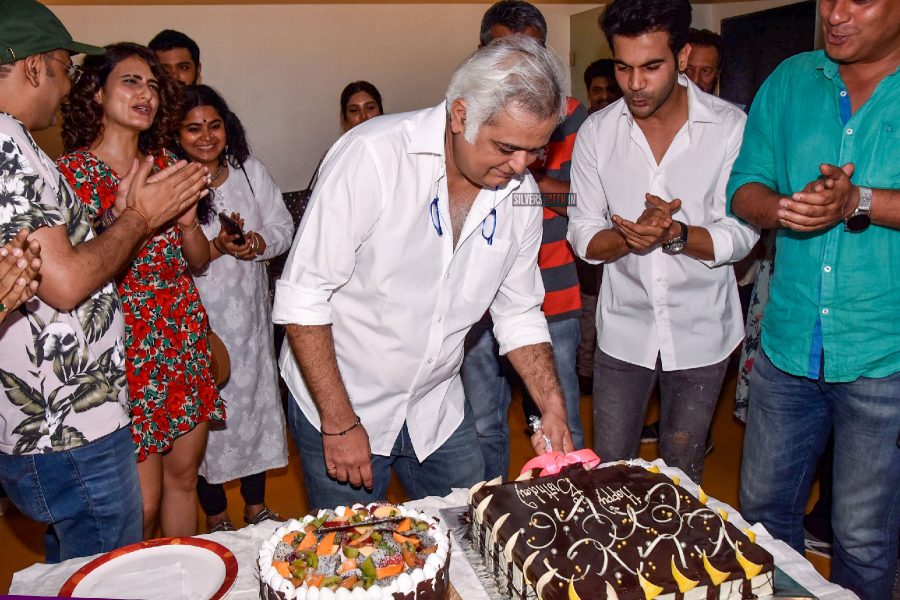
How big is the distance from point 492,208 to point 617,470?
67 cm

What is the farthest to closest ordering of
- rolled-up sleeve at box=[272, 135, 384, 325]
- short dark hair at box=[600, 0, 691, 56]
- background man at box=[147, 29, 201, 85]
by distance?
background man at box=[147, 29, 201, 85]
short dark hair at box=[600, 0, 691, 56]
rolled-up sleeve at box=[272, 135, 384, 325]

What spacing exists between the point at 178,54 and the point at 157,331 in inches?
62.4

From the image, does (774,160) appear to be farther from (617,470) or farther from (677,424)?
(617,470)

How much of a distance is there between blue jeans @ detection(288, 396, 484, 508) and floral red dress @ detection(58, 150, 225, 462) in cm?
53

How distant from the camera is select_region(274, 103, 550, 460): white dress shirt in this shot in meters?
1.70

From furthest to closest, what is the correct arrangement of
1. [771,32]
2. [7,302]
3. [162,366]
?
1. [771,32]
2. [162,366]
3. [7,302]

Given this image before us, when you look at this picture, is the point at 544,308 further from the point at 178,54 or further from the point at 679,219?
the point at 178,54

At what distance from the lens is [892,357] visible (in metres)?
1.87

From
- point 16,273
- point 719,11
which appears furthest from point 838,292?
point 719,11

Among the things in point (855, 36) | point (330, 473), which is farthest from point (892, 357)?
point (330, 473)

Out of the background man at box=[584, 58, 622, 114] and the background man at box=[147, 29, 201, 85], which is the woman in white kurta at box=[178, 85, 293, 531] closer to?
the background man at box=[147, 29, 201, 85]

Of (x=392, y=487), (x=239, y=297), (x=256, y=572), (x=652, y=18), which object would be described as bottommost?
(x=392, y=487)

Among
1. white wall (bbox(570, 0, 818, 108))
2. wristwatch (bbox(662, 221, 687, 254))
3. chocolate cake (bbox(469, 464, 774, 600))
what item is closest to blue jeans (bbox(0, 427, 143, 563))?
chocolate cake (bbox(469, 464, 774, 600))

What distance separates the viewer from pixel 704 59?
3.58 metres
